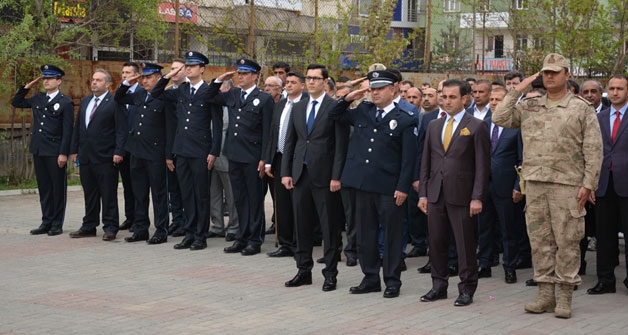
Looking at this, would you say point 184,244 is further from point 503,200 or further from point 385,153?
point 503,200

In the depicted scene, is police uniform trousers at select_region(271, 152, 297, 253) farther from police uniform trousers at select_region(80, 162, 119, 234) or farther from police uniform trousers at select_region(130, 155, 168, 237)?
police uniform trousers at select_region(80, 162, 119, 234)

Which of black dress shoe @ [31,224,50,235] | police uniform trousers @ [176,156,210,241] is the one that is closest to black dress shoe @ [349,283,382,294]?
police uniform trousers @ [176,156,210,241]

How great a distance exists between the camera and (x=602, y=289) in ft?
32.2

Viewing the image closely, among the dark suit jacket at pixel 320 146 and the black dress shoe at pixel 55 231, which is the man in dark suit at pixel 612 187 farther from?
the black dress shoe at pixel 55 231

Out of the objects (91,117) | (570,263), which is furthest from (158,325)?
(91,117)

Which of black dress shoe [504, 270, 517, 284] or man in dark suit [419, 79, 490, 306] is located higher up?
man in dark suit [419, 79, 490, 306]

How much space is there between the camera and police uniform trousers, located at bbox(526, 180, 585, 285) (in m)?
8.74

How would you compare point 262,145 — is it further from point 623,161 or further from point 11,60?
point 11,60

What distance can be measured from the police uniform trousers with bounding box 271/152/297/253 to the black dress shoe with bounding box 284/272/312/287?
170 cm

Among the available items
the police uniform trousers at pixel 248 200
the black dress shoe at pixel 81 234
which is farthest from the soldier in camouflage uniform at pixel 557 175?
the black dress shoe at pixel 81 234

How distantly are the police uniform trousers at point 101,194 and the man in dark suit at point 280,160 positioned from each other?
2605mm

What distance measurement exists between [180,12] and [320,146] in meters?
9.71

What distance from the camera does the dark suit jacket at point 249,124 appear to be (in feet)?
39.7

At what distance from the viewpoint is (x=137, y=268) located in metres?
11.1
